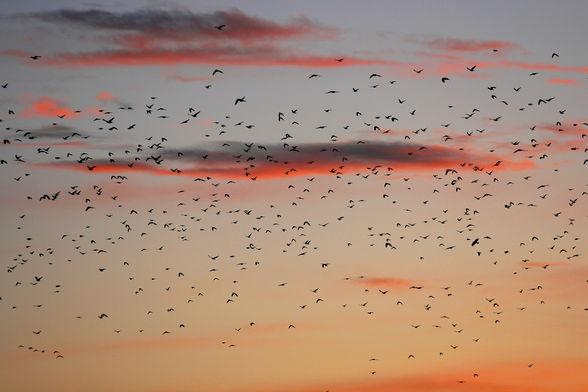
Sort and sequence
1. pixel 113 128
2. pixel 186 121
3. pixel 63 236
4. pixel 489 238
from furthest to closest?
pixel 489 238 → pixel 63 236 → pixel 113 128 → pixel 186 121

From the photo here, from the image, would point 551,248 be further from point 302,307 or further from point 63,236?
point 63,236

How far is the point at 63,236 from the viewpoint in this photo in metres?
109

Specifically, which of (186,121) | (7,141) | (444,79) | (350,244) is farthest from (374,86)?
(7,141)

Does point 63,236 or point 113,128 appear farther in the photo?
point 63,236

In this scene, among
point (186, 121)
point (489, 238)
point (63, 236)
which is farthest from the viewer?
point (489, 238)

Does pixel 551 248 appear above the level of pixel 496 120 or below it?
below

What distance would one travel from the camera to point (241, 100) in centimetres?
9975

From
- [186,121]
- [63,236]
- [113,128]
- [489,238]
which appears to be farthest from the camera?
[489,238]

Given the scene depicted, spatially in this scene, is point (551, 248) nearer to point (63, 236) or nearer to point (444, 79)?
point (444, 79)

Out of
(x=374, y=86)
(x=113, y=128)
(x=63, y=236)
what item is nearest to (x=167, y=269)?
(x=63, y=236)

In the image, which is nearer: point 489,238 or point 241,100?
point 241,100

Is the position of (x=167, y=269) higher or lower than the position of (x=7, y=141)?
lower

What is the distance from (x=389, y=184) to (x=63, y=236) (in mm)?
26011

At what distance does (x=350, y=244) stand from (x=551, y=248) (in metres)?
16.2
